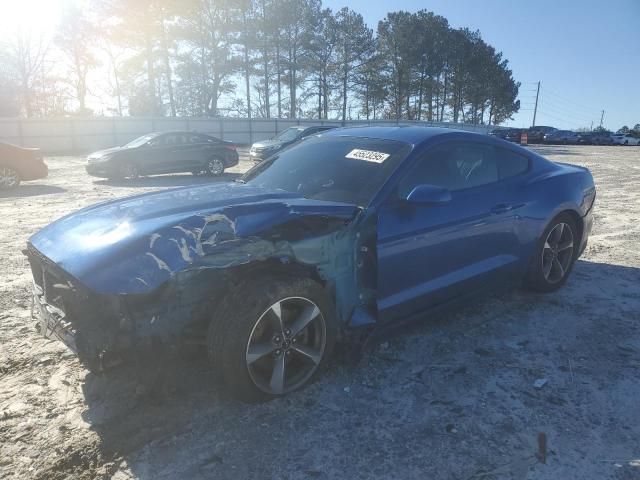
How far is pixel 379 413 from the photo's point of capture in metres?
2.68

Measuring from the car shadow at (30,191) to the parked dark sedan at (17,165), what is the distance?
238mm

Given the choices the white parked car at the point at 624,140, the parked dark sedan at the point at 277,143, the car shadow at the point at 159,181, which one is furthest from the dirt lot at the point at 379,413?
the white parked car at the point at 624,140

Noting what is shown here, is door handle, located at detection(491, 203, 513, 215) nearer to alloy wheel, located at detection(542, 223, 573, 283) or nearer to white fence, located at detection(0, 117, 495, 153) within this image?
alloy wheel, located at detection(542, 223, 573, 283)

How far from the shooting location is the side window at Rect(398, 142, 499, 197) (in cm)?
330

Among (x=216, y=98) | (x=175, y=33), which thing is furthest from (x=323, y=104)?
(x=175, y=33)

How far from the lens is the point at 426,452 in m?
2.37

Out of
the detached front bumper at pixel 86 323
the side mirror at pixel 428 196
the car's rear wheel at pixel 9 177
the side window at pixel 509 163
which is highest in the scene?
the side window at pixel 509 163

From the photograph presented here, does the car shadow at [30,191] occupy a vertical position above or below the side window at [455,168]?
below

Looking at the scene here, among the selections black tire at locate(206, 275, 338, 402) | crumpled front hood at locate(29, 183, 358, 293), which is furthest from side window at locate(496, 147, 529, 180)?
black tire at locate(206, 275, 338, 402)

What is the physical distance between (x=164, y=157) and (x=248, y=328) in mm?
12549

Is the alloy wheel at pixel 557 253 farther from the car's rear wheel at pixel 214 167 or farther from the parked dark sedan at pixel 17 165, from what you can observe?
the car's rear wheel at pixel 214 167

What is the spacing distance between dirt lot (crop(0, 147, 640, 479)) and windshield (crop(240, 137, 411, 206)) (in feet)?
3.76

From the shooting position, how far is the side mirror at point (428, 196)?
305 cm

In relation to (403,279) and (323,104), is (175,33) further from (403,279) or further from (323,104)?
(403,279)
